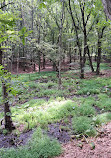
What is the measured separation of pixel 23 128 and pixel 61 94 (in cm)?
308

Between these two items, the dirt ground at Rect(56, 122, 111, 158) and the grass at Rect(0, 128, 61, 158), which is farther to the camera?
the grass at Rect(0, 128, 61, 158)

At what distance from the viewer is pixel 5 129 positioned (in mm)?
3352

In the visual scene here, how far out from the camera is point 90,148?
253 centimetres

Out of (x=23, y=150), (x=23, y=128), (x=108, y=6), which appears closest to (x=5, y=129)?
(x=23, y=128)

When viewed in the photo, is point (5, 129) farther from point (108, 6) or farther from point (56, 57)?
point (56, 57)

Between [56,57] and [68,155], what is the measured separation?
9.47m

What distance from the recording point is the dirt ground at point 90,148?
232 centimetres

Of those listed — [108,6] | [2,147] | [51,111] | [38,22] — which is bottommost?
[2,147]

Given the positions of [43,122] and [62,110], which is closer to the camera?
[43,122]

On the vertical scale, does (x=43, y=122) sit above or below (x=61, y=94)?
below

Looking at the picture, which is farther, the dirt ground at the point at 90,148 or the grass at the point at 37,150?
the grass at the point at 37,150

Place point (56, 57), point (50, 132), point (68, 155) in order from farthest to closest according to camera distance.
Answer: point (56, 57) → point (50, 132) → point (68, 155)

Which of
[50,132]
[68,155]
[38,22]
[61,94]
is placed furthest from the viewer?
[38,22]

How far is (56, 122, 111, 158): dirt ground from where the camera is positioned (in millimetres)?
2320
